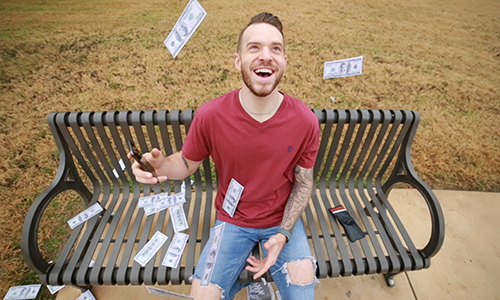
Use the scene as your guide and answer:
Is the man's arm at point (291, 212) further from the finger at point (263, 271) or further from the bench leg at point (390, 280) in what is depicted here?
the bench leg at point (390, 280)

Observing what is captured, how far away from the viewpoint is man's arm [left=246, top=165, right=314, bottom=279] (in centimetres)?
178

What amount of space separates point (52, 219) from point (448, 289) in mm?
3606

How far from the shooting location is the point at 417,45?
18.8 feet

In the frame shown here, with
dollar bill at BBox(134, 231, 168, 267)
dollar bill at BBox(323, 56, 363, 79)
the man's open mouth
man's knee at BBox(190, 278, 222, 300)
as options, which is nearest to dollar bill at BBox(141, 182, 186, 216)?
dollar bill at BBox(134, 231, 168, 267)

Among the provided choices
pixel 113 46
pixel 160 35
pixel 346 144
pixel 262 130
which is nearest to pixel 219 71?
pixel 160 35

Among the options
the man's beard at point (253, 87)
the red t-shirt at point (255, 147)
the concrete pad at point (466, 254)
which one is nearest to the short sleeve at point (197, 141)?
the red t-shirt at point (255, 147)

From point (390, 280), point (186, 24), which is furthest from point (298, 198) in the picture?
point (186, 24)

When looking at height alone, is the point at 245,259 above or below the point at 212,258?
below

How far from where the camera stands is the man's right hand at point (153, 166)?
1.52 meters

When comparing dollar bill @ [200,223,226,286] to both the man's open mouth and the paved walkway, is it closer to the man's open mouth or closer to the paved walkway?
the paved walkway

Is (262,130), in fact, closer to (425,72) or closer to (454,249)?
(454,249)

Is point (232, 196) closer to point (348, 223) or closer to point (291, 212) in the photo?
point (291, 212)

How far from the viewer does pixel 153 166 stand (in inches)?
66.8

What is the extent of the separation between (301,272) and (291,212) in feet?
1.21
